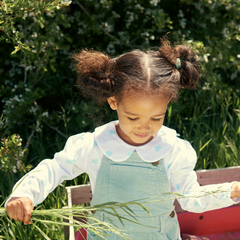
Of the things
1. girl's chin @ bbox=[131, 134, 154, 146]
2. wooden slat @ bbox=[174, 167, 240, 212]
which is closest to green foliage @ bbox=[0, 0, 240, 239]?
wooden slat @ bbox=[174, 167, 240, 212]

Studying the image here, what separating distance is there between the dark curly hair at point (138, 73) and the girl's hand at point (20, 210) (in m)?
0.52

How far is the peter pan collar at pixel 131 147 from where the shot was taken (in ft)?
4.60

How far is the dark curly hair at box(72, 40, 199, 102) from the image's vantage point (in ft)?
4.14

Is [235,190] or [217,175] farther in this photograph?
[217,175]

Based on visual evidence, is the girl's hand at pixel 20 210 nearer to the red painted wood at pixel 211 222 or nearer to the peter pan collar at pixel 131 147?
the peter pan collar at pixel 131 147

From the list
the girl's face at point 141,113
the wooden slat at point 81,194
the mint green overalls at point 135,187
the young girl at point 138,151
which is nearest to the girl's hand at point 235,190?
the young girl at point 138,151

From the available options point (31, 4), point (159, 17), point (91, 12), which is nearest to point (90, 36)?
point (91, 12)

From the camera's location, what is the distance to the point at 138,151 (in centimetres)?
141

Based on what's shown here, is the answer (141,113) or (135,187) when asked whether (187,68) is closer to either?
(141,113)

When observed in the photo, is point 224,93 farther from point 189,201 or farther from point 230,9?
point 189,201

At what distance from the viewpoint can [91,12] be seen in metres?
2.50

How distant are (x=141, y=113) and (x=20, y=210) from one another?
0.56 metres

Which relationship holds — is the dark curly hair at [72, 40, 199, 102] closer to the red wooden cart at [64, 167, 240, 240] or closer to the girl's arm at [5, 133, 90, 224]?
the girl's arm at [5, 133, 90, 224]

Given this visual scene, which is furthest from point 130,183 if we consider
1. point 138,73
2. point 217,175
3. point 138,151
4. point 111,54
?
point 111,54
